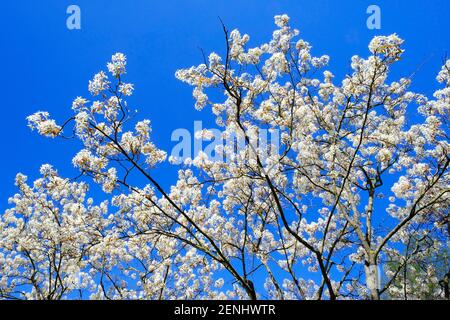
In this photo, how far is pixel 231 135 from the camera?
7.45 metres

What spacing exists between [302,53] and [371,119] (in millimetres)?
2601

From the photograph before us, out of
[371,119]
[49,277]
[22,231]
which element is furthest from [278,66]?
[22,231]

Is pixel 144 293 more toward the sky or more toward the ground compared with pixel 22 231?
more toward the ground

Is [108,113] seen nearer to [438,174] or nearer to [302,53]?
[302,53]

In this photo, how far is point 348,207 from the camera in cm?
879

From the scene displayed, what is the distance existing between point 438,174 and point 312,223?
3.15 m

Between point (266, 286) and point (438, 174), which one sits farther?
point (266, 286)

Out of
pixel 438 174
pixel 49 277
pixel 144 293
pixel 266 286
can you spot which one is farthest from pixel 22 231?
pixel 438 174

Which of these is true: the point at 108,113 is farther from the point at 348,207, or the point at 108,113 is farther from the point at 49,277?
the point at 49,277
